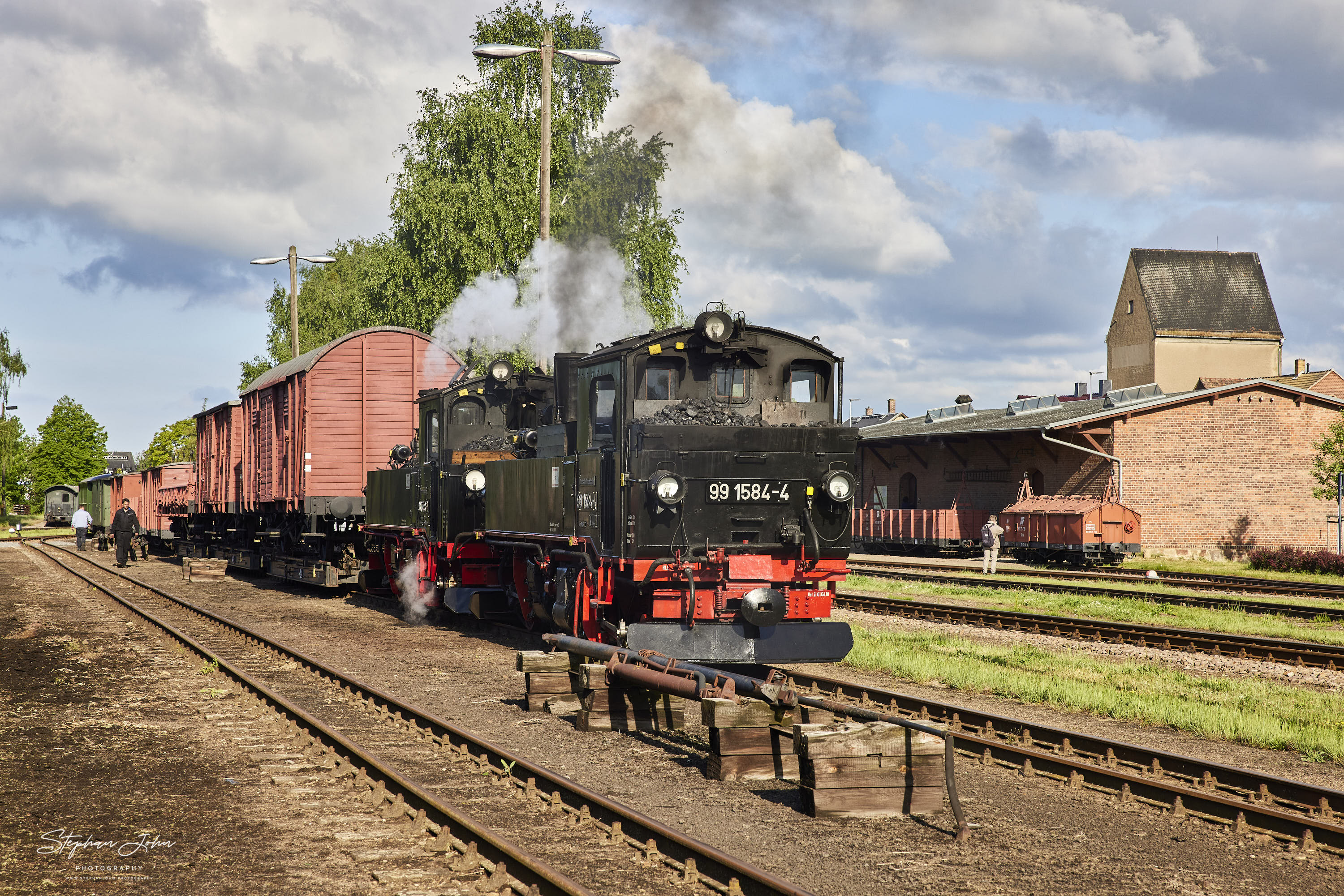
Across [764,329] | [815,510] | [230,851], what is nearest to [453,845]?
[230,851]

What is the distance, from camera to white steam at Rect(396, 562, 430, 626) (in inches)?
665

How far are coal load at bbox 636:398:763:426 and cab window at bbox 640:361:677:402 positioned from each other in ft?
0.43

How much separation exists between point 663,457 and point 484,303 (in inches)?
524

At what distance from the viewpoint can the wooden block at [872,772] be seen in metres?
6.82

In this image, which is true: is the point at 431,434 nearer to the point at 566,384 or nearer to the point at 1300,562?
the point at 566,384

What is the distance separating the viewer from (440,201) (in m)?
33.7

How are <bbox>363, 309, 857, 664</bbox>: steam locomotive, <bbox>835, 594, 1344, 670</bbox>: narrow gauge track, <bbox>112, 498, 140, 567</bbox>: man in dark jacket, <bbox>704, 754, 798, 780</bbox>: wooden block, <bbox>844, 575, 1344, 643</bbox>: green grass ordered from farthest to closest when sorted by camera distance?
<bbox>112, 498, 140, 567</bbox>: man in dark jacket < <bbox>844, 575, 1344, 643</bbox>: green grass < <bbox>835, 594, 1344, 670</bbox>: narrow gauge track < <bbox>363, 309, 857, 664</bbox>: steam locomotive < <bbox>704, 754, 798, 780</bbox>: wooden block

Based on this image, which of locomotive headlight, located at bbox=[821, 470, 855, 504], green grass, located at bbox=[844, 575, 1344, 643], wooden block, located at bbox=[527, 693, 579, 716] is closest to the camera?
wooden block, located at bbox=[527, 693, 579, 716]

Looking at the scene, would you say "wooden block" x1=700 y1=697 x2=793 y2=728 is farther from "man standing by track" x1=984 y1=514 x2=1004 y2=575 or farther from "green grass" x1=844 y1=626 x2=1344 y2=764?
"man standing by track" x1=984 y1=514 x2=1004 y2=575

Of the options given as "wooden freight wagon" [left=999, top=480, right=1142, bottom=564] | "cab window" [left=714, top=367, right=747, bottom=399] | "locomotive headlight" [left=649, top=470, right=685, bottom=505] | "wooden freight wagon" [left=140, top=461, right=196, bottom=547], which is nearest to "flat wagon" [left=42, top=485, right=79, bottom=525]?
"wooden freight wagon" [left=140, top=461, right=196, bottom=547]

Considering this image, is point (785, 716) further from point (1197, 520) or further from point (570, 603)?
point (1197, 520)

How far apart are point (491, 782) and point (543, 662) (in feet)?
7.89

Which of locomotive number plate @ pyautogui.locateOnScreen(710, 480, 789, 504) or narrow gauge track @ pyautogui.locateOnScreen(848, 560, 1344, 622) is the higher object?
locomotive number plate @ pyautogui.locateOnScreen(710, 480, 789, 504)

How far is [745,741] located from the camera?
7.70 m
